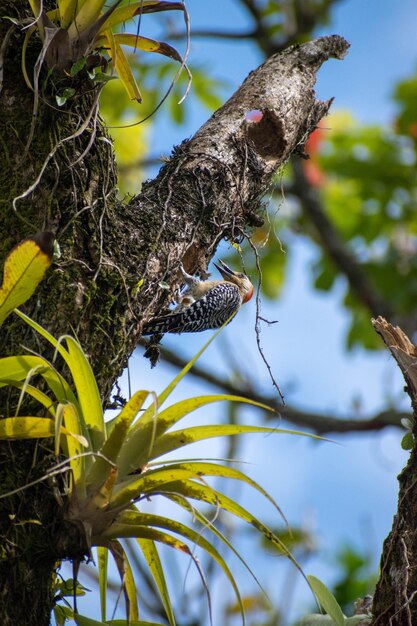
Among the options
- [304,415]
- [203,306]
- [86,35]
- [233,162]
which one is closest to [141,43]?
[86,35]

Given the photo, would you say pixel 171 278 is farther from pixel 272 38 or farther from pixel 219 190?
pixel 272 38

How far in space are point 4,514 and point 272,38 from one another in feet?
18.8

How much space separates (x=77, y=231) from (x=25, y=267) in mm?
555

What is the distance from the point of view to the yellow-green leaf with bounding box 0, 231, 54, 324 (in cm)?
214

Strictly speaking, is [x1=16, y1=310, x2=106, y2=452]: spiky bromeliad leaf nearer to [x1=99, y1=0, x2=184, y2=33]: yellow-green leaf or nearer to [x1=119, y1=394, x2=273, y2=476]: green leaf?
[x1=119, y1=394, x2=273, y2=476]: green leaf

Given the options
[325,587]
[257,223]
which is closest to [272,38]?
[257,223]

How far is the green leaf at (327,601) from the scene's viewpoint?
264 cm

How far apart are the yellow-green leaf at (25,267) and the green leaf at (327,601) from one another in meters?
1.22

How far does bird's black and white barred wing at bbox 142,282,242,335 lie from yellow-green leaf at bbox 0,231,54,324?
2.09m

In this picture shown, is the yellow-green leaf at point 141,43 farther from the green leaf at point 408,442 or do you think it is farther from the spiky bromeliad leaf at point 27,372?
the green leaf at point 408,442

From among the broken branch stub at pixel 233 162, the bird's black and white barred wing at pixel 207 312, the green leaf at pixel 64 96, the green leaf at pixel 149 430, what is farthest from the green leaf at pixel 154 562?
the bird's black and white barred wing at pixel 207 312

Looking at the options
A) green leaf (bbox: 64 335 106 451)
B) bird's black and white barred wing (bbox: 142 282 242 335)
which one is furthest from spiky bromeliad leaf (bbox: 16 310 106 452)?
bird's black and white barred wing (bbox: 142 282 242 335)

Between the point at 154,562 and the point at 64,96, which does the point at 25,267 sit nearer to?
the point at 64,96

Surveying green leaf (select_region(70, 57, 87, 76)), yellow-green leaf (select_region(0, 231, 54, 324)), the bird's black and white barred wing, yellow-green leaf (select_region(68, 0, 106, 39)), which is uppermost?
the bird's black and white barred wing
